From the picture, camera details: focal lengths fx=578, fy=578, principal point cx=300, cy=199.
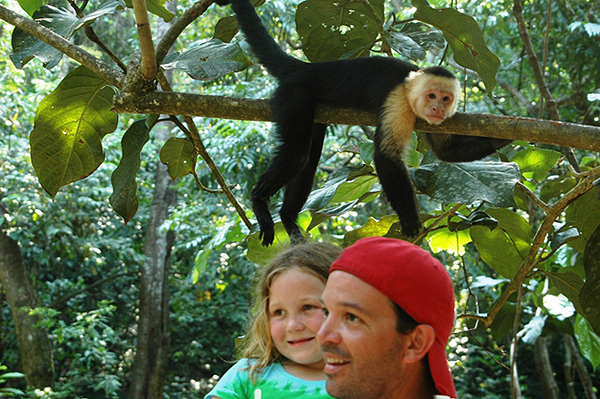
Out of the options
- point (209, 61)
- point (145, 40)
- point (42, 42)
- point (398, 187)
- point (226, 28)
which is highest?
point (226, 28)

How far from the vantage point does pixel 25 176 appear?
17.9 feet

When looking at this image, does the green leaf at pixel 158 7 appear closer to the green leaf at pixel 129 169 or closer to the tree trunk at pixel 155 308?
the green leaf at pixel 129 169

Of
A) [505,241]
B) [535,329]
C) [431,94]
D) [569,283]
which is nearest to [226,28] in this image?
[431,94]

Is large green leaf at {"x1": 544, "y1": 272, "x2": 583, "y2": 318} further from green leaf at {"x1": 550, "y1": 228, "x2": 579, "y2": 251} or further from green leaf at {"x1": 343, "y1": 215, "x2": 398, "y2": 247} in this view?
green leaf at {"x1": 343, "y1": 215, "x2": 398, "y2": 247}

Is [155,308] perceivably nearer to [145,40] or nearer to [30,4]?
[30,4]

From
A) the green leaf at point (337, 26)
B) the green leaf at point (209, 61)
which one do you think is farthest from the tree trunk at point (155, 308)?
the green leaf at point (209, 61)

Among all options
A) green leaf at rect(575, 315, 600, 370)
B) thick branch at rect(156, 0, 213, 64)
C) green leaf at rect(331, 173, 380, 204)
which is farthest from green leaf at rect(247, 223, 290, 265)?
green leaf at rect(575, 315, 600, 370)

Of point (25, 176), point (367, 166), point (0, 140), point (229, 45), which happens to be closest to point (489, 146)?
point (367, 166)

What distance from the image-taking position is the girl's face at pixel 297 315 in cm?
115

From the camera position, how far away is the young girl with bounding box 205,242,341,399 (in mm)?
1142

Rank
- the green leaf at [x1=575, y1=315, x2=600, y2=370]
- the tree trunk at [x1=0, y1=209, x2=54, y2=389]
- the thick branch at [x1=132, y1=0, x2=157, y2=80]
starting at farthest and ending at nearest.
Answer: the tree trunk at [x1=0, y1=209, x2=54, y2=389] → the green leaf at [x1=575, y1=315, x2=600, y2=370] → the thick branch at [x1=132, y1=0, x2=157, y2=80]

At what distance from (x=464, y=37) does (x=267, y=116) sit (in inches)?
29.6

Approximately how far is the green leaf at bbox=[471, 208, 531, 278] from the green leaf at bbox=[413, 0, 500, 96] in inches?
16.6

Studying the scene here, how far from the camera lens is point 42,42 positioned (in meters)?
1.62
